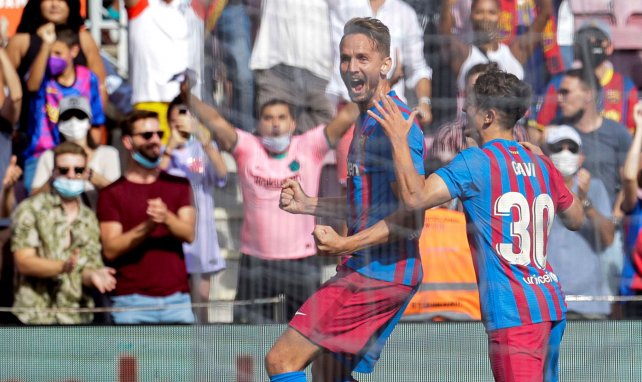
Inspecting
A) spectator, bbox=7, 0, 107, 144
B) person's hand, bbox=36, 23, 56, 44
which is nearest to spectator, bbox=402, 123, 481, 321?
spectator, bbox=7, 0, 107, 144

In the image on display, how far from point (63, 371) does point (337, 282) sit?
4.70ft

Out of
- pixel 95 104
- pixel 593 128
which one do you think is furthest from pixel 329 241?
pixel 95 104

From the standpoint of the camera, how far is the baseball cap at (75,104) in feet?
17.1

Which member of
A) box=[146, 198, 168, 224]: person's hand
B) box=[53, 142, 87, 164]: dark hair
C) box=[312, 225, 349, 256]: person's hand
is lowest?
box=[312, 225, 349, 256]: person's hand

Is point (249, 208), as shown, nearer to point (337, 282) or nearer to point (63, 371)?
point (337, 282)

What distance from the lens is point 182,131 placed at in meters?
4.43

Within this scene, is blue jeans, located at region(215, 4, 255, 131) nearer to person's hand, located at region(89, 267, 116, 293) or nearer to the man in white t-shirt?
the man in white t-shirt

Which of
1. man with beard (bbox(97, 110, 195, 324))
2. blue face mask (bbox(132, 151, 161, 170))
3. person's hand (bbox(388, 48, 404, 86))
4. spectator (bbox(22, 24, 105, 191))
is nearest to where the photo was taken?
person's hand (bbox(388, 48, 404, 86))

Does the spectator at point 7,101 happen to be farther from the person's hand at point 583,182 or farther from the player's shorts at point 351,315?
the person's hand at point 583,182

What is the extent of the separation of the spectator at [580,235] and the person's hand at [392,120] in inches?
18.8

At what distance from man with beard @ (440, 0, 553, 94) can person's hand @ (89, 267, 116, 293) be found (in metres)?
1.73

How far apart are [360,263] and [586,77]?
2.84 ft

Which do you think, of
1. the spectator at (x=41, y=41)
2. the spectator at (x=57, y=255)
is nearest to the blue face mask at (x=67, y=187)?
the spectator at (x=57, y=255)

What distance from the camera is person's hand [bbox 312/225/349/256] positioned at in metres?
3.48
